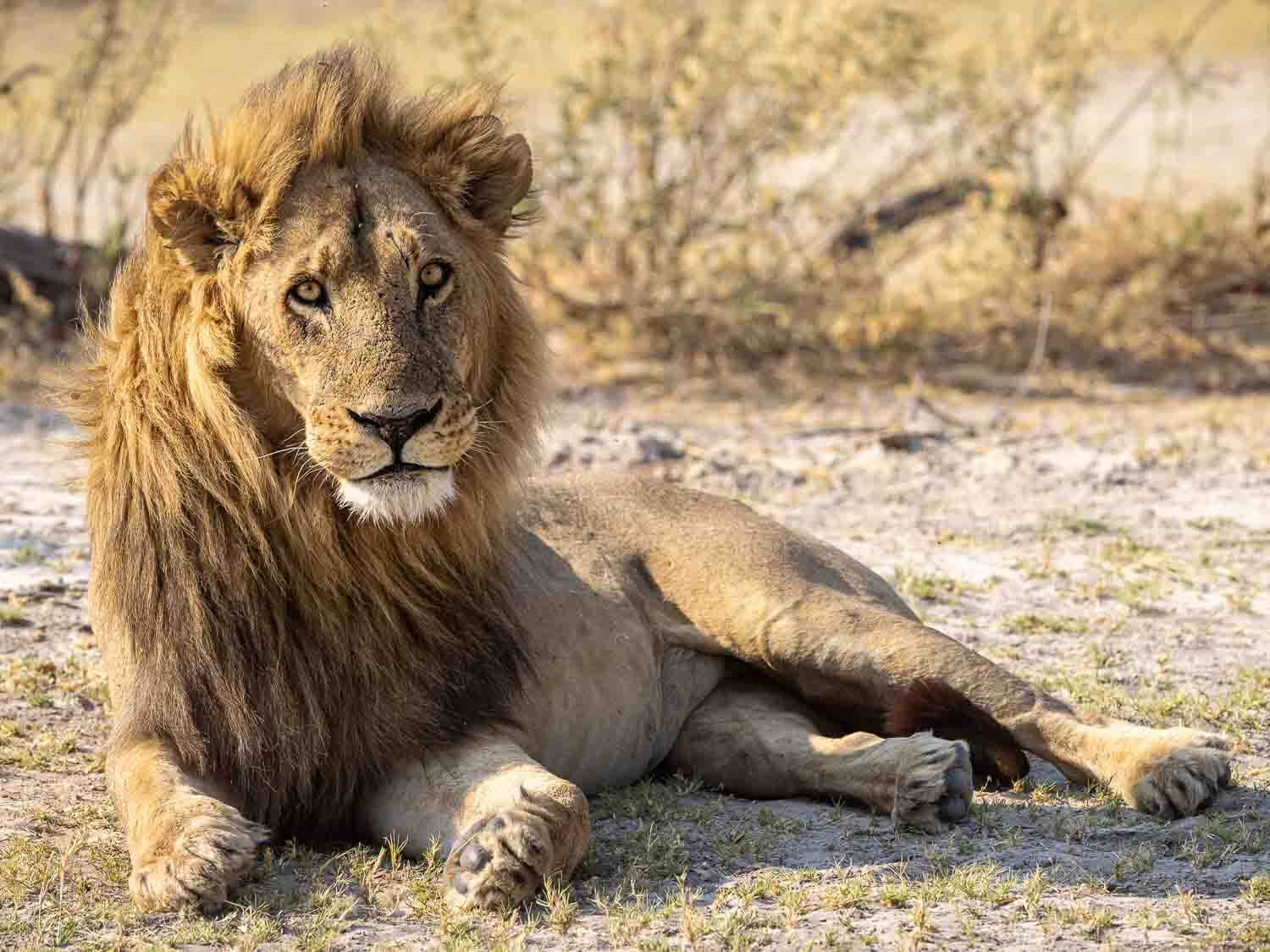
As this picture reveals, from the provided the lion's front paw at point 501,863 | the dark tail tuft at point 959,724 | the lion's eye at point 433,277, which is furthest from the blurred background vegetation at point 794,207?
the lion's front paw at point 501,863

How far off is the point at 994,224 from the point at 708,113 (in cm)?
183

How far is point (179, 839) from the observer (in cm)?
310

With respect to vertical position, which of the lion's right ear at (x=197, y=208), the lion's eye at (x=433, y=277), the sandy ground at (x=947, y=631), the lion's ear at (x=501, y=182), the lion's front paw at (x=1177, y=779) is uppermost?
the lion's ear at (x=501, y=182)

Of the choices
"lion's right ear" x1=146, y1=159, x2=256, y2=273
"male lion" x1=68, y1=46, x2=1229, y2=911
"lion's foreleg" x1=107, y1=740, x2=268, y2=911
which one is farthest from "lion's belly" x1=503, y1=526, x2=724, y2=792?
"lion's right ear" x1=146, y1=159, x2=256, y2=273

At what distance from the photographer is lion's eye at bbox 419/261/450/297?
336 centimetres

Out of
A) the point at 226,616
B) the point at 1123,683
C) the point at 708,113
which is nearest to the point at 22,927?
the point at 226,616

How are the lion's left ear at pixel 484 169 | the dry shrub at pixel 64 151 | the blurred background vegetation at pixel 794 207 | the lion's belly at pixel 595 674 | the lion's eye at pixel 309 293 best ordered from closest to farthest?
the lion's eye at pixel 309 293 < the lion's left ear at pixel 484 169 < the lion's belly at pixel 595 674 < the dry shrub at pixel 64 151 < the blurred background vegetation at pixel 794 207

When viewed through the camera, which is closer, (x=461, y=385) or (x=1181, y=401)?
(x=461, y=385)

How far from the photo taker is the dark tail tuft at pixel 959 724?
3.90 m

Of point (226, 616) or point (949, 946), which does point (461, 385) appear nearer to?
point (226, 616)

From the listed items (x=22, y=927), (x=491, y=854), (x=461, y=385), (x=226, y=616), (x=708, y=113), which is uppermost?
(x=708, y=113)

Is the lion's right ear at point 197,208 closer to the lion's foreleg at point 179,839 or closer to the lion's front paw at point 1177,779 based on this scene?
the lion's foreleg at point 179,839

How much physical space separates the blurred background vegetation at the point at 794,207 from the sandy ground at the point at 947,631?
1.05 m

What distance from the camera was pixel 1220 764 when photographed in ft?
12.1
